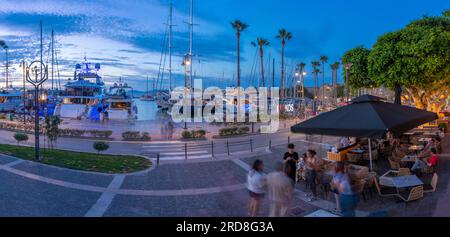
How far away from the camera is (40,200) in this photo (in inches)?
363

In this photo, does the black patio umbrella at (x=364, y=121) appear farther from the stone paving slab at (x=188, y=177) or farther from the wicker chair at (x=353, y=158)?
the stone paving slab at (x=188, y=177)

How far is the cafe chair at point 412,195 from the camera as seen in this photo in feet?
27.2

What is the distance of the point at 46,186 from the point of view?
422 inches

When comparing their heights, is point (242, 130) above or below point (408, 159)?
above

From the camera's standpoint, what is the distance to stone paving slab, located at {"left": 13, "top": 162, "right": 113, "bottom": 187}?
1156cm

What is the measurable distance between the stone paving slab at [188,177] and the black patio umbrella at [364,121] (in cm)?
425

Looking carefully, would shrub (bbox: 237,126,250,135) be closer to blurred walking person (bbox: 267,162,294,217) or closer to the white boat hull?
blurred walking person (bbox: 267,162,294,217)

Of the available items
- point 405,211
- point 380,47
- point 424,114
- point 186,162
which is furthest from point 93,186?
point 380,47

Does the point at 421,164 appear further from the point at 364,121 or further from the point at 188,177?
the point at 188,177

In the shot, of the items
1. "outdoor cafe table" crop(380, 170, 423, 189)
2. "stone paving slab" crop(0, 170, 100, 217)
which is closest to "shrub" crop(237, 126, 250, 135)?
"stone paving slab" crop(0, 170, 100, 217)

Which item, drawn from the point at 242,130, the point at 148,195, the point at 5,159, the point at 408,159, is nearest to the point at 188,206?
the point at 148,195

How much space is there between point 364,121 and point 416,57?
46.3ft

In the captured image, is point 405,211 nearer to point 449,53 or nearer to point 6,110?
point 449,53
